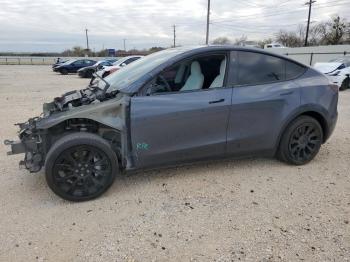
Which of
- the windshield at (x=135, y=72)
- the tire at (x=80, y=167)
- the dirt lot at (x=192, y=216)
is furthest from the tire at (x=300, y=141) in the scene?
the tire at (x=80, y=167)

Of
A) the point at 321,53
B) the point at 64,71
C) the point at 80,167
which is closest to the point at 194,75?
the point at 80,167

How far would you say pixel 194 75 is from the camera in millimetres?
4266

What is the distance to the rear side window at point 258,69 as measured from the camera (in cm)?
412

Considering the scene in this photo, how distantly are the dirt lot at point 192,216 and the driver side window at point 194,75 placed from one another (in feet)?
3.69

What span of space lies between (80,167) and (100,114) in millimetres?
605

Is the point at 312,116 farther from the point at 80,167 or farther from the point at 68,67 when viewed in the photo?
the point at 68,67

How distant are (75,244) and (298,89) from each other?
3232 mm

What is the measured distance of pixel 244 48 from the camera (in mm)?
4184

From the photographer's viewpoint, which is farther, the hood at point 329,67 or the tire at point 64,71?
the tire at point 64,71

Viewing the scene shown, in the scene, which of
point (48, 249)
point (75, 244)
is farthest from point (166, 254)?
point (48, 249)

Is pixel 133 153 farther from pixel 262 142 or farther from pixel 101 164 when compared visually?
pixel 262 142

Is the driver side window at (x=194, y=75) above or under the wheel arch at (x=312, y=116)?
above

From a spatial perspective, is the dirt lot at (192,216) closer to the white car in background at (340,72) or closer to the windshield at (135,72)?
the windshield at (135,72)

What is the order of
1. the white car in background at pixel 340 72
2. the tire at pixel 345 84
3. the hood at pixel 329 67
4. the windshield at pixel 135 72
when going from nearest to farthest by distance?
the windshield at pixel 135 72 < the white car in background at pixel 340 72 < the tire at pixel 345 84 < the hood at pixel 329 67
